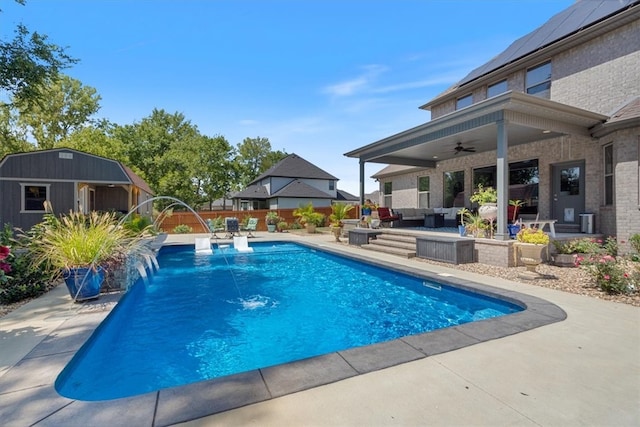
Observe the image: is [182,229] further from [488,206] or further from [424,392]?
[424,392]

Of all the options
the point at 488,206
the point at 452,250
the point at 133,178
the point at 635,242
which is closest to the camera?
the point at 635,242

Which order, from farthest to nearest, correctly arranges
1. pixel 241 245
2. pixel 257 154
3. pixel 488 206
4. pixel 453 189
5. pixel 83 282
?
pixel 257 154, pixel 453 189, pixel 241 245, pixel 488 206, pixel 83 282

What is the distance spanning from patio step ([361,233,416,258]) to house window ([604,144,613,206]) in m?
5.38

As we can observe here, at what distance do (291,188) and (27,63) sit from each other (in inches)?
876

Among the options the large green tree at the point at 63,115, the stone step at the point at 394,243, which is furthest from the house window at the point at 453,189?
the large green tree at the point at 63,115

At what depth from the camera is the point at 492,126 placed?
27.9 ft

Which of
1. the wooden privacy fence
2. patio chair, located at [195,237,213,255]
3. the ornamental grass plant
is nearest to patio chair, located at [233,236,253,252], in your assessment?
patio chair, located at [195,237,213,255]

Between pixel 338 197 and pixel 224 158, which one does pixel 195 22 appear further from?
pixel 338 197

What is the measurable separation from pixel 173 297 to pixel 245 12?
865 cm

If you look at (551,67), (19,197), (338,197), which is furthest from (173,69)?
(338,197)

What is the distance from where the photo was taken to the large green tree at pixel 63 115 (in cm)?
2575

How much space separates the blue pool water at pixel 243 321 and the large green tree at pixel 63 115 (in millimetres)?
27291

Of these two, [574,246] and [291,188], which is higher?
[291,188]

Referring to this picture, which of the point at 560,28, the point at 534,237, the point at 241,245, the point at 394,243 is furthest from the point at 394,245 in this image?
the point at 560,28
